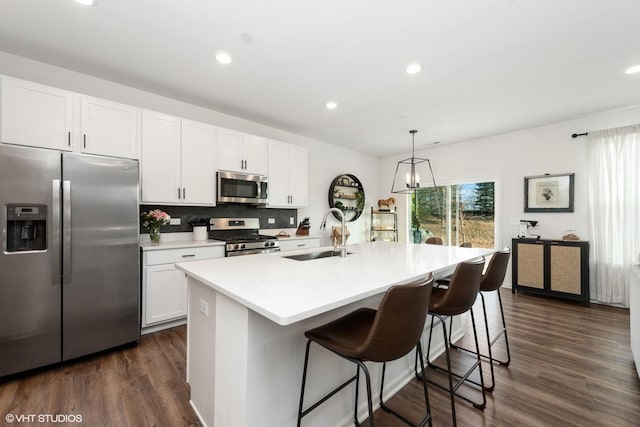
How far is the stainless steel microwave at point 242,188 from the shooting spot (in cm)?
353

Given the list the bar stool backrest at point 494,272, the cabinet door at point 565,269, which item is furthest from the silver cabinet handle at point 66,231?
the cabinet door at point 565,269

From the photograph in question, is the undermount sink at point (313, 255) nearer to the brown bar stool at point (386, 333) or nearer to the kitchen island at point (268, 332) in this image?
the kitchen island at point (268, 332)

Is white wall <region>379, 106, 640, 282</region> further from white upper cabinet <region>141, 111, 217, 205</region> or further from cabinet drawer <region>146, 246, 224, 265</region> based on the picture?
cabinet drawer <region>146, 246, 224, 265</region>

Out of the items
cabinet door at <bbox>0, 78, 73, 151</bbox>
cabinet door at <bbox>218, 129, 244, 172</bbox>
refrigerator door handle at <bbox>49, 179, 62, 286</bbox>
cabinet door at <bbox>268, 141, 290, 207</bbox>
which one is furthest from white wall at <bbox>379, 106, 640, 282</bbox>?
refrigerator door handle at <bbox>49, 179, 62, 286</bbox>

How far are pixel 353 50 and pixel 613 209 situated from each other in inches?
163

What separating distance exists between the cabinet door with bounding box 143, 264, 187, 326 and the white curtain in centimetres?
546

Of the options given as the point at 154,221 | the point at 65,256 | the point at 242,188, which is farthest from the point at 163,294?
the point at 242,188

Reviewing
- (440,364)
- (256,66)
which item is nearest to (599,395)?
(440,364)

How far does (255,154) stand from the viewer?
390 centimetres

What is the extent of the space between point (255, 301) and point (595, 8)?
2.82 m

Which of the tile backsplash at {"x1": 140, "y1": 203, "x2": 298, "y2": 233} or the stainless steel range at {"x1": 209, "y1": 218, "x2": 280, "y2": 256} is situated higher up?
the tile backsplash at {"x1": 140, "y1": 203, "x2": 298, "y2": 233}

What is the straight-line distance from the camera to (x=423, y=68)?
2.57m

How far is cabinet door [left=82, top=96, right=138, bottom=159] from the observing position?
2.53m

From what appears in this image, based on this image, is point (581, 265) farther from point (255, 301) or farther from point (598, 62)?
point (255, 301)
